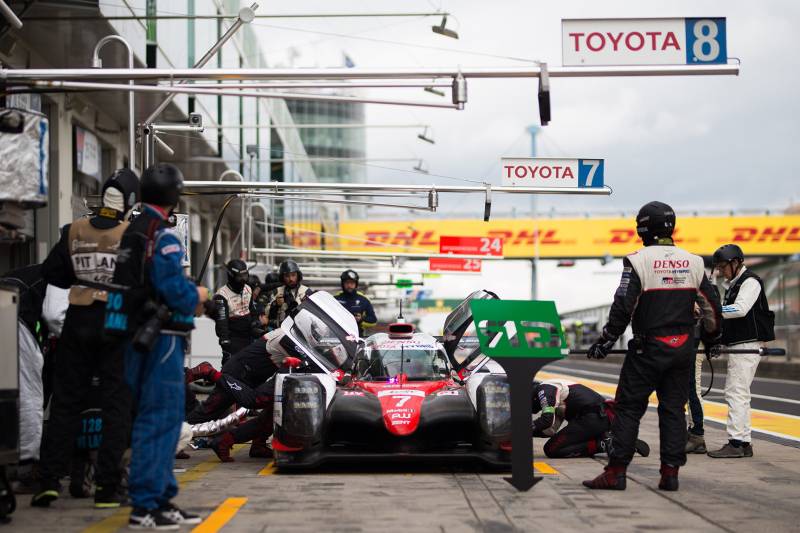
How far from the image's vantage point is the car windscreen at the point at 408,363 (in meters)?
11.0

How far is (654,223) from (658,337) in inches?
35.6

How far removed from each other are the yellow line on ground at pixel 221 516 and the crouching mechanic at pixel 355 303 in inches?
376

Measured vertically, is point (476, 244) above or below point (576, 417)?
above

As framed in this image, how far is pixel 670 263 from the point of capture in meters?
8.62

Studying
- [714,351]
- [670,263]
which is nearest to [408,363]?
[714,351]

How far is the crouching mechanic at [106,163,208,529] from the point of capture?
6.53 metres

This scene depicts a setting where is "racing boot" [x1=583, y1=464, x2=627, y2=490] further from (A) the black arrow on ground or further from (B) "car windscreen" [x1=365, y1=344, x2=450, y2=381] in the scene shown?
(B) "car windscreen" [x1=365, y1=344, x2=450, y2=381]

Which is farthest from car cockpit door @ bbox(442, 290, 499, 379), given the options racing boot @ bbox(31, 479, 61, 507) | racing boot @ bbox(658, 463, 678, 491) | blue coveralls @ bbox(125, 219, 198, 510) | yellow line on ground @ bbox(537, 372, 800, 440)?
blue coveralls @ bbox(125, 219, 198, 510)

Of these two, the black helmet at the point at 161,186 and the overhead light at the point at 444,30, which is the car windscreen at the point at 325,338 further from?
the overhead light at the point at 444,30

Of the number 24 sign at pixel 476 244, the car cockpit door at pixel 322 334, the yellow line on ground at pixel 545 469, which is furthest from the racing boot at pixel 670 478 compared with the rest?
the number 24 sign at pixel 476 244

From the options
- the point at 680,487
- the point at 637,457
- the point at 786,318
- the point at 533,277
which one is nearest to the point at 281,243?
the point at 786,318

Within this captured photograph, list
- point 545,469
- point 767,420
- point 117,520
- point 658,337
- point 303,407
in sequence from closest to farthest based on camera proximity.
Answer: point 117,520 < point 658,337 < point 303,407 < point 545,469 < point 767,420

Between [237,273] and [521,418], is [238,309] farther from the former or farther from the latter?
[521,418]

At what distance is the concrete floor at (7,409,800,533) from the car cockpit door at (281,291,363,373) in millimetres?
1633
